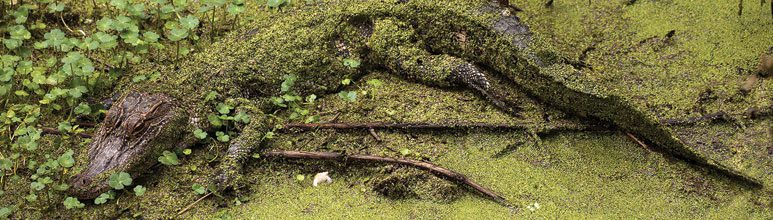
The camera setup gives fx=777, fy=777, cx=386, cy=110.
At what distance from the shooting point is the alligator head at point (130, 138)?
4539 mm

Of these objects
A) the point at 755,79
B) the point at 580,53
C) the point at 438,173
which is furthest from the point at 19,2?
the point at 755,79

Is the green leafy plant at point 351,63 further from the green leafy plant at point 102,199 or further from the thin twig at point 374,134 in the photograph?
the green leafy plant at point 102,199

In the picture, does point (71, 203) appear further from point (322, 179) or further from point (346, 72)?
point (346, 72)

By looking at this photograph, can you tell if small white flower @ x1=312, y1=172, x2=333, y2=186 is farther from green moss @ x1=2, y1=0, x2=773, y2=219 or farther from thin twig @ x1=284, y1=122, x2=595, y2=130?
thin twig @ x1=284, y1=122, x2=595, y2=130

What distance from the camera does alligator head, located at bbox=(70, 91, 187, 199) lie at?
14.9ft

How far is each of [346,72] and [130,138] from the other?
1546 millimetres

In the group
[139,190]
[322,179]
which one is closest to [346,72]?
[322,179]

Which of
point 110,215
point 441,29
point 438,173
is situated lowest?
point 110,215

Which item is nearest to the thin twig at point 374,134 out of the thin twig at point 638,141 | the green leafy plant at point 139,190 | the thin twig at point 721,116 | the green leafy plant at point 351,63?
the green leafy plant at point 351,63

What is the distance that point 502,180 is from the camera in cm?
460

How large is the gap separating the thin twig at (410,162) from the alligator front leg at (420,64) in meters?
0.81

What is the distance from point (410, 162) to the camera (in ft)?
15.2

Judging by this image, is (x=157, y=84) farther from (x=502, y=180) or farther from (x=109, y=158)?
(x=502, y=180)

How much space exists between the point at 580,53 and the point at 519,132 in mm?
1006
